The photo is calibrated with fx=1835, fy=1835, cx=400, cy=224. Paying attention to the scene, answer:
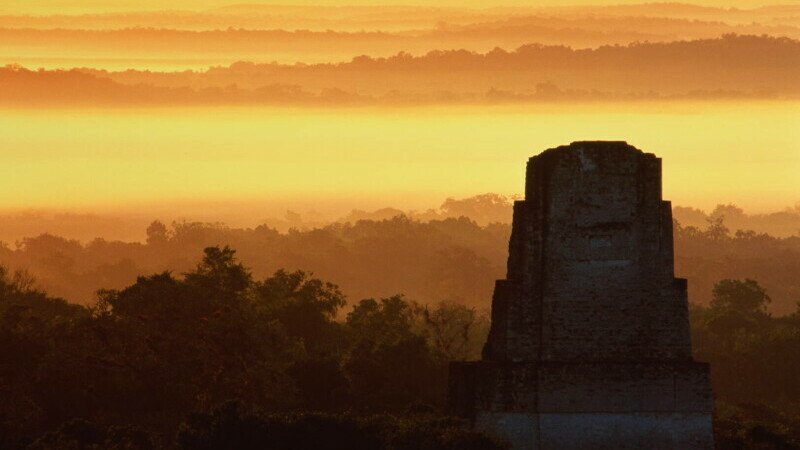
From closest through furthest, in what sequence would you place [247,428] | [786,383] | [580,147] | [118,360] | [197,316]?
[580,147] → [247,428] → [118,360] → [197,316] → [786,383]

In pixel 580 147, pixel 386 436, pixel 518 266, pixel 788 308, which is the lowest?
pixel 386 436

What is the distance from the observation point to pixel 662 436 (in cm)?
3794

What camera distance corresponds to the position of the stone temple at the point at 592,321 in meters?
37.3

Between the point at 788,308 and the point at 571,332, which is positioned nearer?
the point at 571,332

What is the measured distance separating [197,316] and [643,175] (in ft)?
87.6

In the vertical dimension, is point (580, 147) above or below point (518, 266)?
above

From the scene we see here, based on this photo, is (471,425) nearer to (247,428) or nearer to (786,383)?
(247,428)

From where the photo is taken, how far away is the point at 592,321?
37.6 meters

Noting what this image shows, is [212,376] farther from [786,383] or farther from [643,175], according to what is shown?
[786,383]

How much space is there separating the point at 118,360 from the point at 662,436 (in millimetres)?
22618

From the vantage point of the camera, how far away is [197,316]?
61.0 metres

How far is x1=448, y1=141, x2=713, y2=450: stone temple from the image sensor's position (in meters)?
37.3

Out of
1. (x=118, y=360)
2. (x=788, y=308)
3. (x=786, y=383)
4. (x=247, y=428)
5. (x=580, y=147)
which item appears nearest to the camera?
(x=580, y=147)

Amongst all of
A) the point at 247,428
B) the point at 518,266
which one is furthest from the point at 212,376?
the point at 518,266
